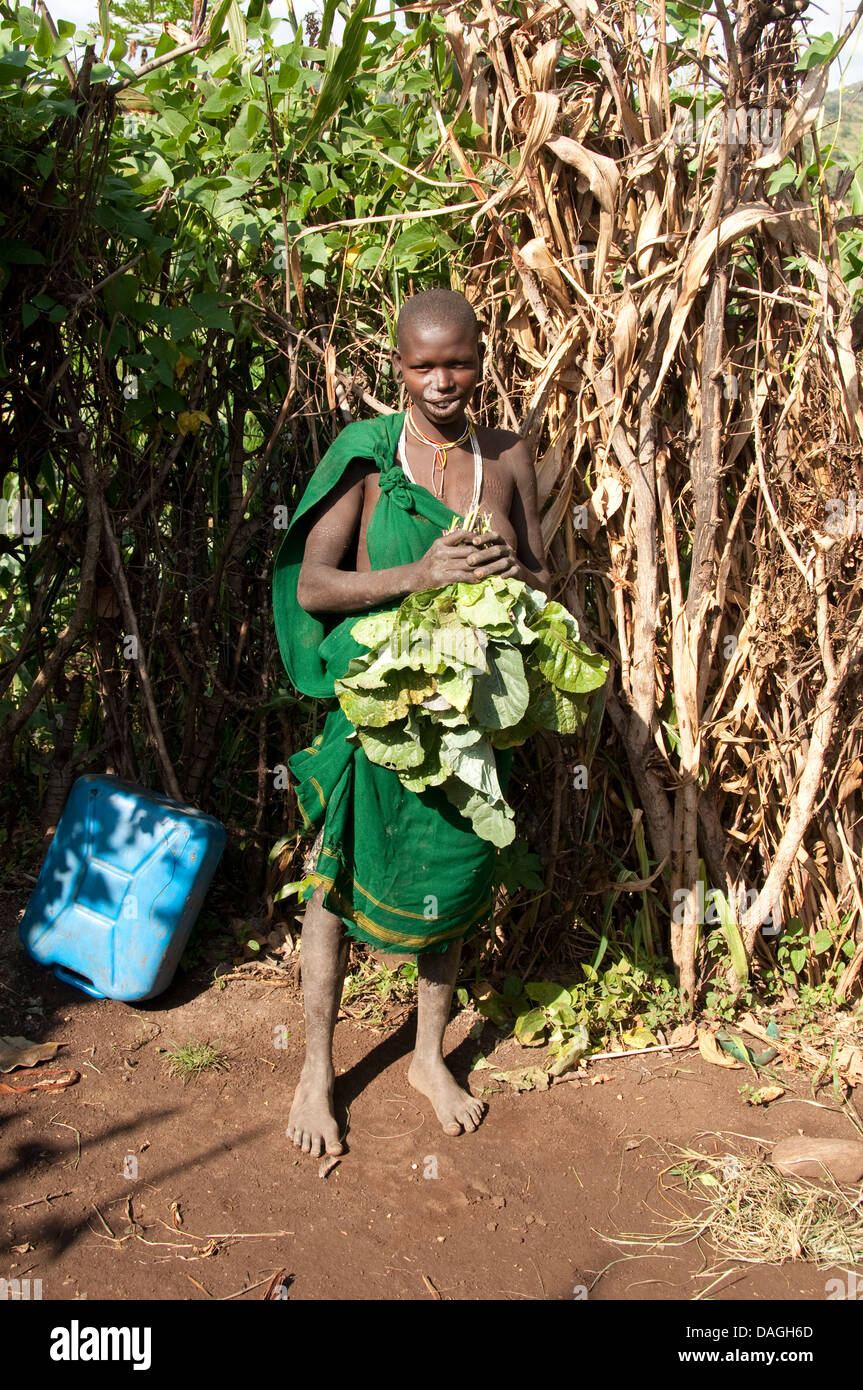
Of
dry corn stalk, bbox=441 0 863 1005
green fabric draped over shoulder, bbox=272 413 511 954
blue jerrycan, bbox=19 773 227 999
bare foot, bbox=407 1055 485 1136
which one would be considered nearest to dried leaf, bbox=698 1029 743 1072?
dry corn stalk, bbox=441 0 863 1005

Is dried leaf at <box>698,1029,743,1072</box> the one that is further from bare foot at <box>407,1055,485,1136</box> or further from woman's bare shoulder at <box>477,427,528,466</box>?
woman's bare shoulder at <box>477,427,528,466</box>

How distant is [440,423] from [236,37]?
1.29 metres

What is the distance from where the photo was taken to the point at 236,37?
2.79 meters

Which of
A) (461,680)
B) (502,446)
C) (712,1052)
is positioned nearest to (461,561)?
(461,680)

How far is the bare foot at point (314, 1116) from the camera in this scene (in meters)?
2.48

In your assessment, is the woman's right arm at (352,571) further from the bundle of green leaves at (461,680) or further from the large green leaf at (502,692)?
the large green leaf at (502,692)

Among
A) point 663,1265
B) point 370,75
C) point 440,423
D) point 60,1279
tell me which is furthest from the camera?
point 370,75

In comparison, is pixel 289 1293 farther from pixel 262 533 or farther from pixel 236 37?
pixel 236 37

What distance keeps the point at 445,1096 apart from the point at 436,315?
1.90 m

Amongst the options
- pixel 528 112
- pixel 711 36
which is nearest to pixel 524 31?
pixel 528 112

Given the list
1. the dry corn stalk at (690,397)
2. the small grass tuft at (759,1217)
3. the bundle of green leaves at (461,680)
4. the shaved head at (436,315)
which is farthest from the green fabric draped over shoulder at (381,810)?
the small grass tuft at (759,1217)

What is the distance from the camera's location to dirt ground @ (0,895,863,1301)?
83.7 inches

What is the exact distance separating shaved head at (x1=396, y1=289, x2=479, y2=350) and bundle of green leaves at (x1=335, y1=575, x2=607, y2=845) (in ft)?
1.92

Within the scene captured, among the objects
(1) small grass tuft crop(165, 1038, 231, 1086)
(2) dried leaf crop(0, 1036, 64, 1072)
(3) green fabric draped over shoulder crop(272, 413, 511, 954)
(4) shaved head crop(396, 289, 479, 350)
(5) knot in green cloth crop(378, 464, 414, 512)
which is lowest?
(1) small grass tuft crop(165, 1038, 231, 1086)
